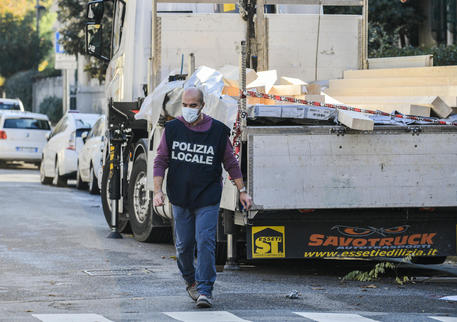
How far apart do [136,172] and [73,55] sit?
79.1ft

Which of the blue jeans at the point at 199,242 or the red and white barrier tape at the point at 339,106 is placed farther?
the red and white barrier tape at the point at 339,106

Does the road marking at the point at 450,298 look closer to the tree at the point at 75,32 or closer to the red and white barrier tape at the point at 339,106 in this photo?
the red and white barrier tape at the point at 339,106

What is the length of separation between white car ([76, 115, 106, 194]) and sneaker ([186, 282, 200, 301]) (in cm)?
1176

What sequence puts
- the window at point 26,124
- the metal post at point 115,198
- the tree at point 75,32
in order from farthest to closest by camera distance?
the tree at point 75,32
the window at point 26,124
the metal post at point 115,198

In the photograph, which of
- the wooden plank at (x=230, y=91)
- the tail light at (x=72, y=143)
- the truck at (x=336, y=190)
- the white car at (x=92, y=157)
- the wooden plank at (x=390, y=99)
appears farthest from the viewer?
the tail light at (x=72, y=143)

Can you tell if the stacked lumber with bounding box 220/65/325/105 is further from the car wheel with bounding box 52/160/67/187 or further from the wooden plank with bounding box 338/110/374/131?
the car wheel with bounding box 52/160/67/187

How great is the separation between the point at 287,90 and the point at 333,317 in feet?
11.5

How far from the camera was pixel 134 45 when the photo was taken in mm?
13664

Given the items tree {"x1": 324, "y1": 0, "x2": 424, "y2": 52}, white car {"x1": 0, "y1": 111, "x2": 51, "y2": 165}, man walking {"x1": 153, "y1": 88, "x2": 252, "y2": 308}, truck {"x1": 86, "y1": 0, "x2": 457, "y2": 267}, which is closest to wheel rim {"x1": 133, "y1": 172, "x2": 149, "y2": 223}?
truck {"x1": 86, "y1": 0, "x2": 457, "y2": 267}

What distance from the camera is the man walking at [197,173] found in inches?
332

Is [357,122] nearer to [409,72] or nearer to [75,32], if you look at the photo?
[409,72]

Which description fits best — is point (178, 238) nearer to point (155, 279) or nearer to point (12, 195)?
point (155, 279)

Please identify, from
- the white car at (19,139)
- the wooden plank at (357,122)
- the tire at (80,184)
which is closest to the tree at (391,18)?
the tire at (80,184)

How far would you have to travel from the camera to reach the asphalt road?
26.4ft
